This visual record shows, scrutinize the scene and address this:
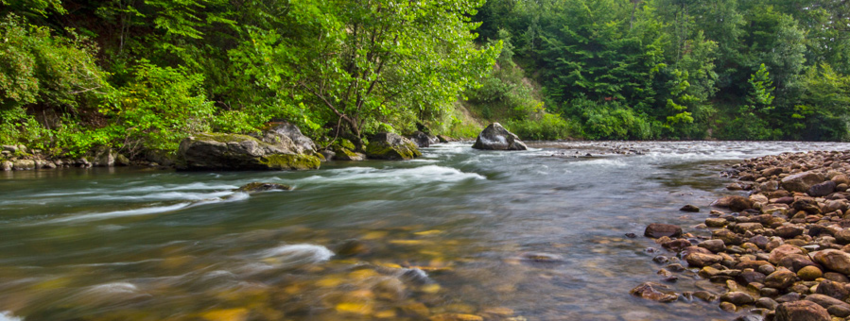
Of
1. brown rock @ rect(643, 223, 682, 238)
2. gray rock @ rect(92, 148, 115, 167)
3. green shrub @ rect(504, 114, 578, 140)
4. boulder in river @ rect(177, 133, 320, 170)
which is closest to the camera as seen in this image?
brown rock @ rect(643, 223, 682, 238)

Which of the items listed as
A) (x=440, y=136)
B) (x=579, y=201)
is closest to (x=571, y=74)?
(x=440, y=136)

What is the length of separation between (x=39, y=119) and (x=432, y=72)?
453 inches

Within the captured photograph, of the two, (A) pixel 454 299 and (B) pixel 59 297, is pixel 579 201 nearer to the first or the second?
(A) pixel 454 299

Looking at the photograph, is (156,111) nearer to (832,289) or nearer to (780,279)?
(780,279)

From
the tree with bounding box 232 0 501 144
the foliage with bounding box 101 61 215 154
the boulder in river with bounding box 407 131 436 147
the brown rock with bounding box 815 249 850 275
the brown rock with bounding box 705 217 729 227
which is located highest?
the tree with bounding box 232 0 501 144

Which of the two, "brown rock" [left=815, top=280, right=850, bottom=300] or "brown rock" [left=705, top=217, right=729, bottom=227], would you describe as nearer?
"brown rock" [left=815, top=280, right=850, bottom=300]

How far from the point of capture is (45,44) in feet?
31.0

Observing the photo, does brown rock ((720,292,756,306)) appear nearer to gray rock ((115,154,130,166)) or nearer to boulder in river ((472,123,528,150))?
gray rock ((115,154,130,166))

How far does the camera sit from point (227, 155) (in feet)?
31.9

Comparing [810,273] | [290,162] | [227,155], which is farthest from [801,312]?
[227,155]

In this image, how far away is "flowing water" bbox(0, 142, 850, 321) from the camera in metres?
2.28

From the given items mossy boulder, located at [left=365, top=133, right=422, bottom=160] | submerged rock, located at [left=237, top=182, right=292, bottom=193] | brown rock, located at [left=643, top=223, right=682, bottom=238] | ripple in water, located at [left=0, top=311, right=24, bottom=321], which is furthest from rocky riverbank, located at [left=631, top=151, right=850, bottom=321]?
mossy boulder, located at [left=365, top=133, right=422, bottom=160]

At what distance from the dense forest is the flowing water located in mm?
4014

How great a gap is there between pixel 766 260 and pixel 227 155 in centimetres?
1023
